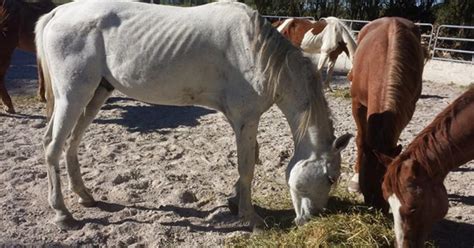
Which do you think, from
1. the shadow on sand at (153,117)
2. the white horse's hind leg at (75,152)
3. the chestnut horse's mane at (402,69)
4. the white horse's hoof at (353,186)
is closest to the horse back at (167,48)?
the white horse's hind leg at (75,152)

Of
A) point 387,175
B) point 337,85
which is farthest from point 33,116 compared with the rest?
point 337,85

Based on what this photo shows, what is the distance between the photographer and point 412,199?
2311 millimetres

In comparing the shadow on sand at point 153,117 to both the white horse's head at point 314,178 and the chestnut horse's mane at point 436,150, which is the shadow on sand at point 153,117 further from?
the chestnut horse's mane at point 436,150

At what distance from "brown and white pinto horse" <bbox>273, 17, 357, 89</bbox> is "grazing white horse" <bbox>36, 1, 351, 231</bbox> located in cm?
555

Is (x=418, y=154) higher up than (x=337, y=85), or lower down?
higher up

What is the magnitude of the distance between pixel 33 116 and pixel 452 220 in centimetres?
579

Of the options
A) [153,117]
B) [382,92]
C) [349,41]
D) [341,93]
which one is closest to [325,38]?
[349,41]

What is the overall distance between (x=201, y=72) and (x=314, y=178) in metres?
1.15

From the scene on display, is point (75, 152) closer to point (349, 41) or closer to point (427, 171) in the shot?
point (427, 171)

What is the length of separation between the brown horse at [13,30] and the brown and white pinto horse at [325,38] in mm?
4795

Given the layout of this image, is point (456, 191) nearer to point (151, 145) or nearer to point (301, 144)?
point (301, 144)

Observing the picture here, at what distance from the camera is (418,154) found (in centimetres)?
238

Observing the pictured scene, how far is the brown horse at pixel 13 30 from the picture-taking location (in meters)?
6.59

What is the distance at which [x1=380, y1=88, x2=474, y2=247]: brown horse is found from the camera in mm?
2328
